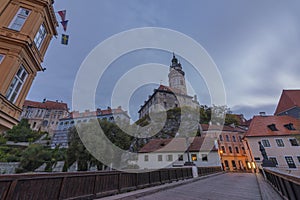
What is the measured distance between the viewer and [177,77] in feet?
213

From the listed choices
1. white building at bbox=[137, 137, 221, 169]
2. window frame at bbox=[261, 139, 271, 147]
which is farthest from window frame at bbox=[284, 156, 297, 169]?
white building at bbox=[137, 137, 221, 169]

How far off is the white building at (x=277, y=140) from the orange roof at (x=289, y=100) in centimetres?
795

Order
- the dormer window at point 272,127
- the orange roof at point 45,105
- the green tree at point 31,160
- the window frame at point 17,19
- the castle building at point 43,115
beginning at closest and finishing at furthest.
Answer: the window frame at point 17,19 → the green tree at point 31,160 → the dormer window at point 272,127 → the castle building at point 43,115 → the orange roof at point 45,105

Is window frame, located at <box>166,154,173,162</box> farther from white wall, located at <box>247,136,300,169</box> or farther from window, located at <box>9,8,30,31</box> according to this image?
window, located at <box>9,8,30,31</box>

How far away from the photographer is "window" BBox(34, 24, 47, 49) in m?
8.06

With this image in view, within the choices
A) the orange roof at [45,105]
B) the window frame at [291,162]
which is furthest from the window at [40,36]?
the orange roof at [45,105]

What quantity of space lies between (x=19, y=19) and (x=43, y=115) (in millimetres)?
61213

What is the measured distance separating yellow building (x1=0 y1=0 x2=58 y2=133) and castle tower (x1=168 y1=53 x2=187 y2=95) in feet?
185

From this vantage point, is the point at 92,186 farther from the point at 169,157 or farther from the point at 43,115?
the point at 43,115

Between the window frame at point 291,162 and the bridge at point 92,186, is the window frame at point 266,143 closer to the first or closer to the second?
the window frame at point 291,162

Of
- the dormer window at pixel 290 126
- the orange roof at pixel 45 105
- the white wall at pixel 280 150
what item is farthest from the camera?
the orange roof at pixel 45 105

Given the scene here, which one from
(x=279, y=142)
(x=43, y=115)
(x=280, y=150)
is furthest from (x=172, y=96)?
(x=43, y=115)

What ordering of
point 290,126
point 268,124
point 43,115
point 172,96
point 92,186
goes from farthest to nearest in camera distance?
point 43,115 → point 172,96 → point 268,124 → point 290,126 → point 92,186

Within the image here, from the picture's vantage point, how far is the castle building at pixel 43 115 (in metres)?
53.8
